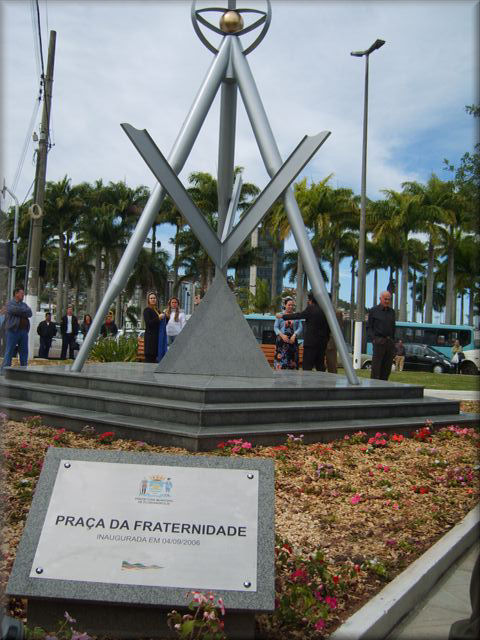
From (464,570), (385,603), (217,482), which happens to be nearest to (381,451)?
(464,570)

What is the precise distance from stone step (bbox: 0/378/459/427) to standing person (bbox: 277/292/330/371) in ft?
8.71

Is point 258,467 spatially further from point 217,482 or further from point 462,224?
point 462,224

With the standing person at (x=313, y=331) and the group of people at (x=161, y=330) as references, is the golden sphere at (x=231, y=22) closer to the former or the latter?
the standing person at (x=313, y=331)

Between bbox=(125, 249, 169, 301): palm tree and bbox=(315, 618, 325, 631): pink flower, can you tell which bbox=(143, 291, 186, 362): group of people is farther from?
bbox=(125, 249, 169, 301): palm tree

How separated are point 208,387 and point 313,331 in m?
4.46

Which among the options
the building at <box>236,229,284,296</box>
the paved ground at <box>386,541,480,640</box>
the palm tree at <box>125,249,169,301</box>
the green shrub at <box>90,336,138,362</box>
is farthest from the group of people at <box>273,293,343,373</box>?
the palm tree at <box>125,249,169,301</box>

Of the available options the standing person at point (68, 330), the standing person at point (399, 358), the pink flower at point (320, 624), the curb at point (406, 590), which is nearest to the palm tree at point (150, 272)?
the standing person at point (399, 358)

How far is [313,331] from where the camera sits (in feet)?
35.1

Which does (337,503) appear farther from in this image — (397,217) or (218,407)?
(397,217)

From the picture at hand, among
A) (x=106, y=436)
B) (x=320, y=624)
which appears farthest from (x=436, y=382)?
(x=320, y=624)

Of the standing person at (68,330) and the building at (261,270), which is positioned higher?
the building at (261,270)

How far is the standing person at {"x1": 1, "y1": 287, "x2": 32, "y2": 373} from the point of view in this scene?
11758 millimetres

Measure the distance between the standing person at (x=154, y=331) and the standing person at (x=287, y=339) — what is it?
2.20 meters

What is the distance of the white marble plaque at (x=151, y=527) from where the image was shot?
2.72 meters
